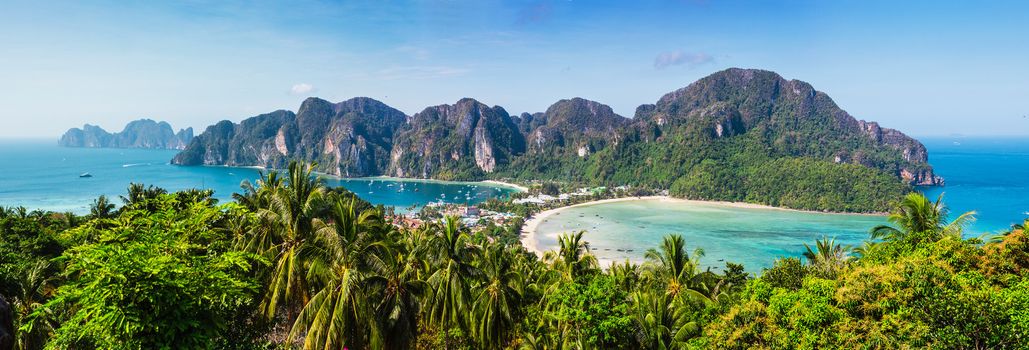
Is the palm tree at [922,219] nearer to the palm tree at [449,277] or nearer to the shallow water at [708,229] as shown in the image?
the palm tree at [449,277]

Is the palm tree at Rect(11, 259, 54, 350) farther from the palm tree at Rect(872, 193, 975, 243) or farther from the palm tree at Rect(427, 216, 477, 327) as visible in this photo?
the palm tree at Rect(872, 193, 975, 243)

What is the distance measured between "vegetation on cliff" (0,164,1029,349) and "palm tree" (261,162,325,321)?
38mm

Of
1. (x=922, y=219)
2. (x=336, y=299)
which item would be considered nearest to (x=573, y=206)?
(x=922, y=219)

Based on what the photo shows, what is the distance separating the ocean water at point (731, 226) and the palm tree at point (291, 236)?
51.8m

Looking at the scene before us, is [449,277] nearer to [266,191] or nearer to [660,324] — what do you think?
[266,191]

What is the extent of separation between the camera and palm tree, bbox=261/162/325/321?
10.6 m

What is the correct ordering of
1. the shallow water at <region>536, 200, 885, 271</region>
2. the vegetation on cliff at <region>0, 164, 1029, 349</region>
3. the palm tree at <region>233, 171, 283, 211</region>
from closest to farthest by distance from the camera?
the vegetation on cliff at <region>0, 164, 1029, 349</region>
the palm tree at <region>233, 171, 283, 211</region>
the shallow water at <region>536, 200, 885, 271</region>

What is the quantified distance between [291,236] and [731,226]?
97.4 m

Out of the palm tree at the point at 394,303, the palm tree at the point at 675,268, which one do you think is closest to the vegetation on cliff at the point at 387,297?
the palm tree at the point at 394,303

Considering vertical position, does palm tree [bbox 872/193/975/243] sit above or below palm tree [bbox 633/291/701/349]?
above

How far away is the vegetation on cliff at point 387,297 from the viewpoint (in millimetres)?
7418

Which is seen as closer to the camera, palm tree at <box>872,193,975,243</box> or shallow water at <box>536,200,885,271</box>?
palm tree at <box>872,193,975,243</box>

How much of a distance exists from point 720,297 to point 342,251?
576 inches

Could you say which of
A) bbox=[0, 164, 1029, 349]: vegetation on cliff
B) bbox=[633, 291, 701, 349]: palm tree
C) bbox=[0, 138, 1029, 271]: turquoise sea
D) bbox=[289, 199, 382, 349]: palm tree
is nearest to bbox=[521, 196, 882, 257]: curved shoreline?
bbox=[0, 138, 1029, 271]: turquoise sea
